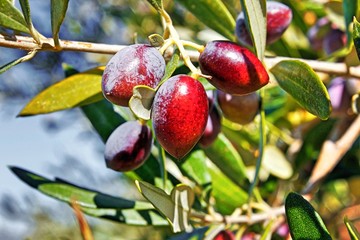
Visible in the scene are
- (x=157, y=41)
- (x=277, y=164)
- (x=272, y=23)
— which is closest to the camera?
(x=157, y=41)

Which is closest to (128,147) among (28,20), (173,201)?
(173,201)

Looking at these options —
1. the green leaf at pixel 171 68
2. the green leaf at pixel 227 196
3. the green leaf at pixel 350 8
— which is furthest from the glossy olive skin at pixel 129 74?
the green leaf at pixel 227 196

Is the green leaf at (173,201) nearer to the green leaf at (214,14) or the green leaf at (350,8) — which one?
the green leaf at (214,14)

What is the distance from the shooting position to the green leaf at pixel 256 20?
0.82 metres

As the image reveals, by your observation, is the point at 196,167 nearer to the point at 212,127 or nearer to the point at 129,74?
the point at 212,127

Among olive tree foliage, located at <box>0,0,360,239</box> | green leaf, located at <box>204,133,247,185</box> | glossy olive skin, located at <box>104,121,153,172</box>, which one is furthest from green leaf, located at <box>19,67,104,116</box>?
green leaf, located at <box>204,133,247,185</box>

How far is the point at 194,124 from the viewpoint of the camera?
67 cm

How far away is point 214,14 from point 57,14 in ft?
1.18

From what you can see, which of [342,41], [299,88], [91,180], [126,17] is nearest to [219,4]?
[299,88]

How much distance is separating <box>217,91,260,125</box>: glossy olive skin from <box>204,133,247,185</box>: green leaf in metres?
0.23

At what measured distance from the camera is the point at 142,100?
2.22 feet

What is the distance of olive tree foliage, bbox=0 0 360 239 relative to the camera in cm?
79

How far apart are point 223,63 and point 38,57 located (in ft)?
4.44

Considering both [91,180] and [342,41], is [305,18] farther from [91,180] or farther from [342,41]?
[91,180]
